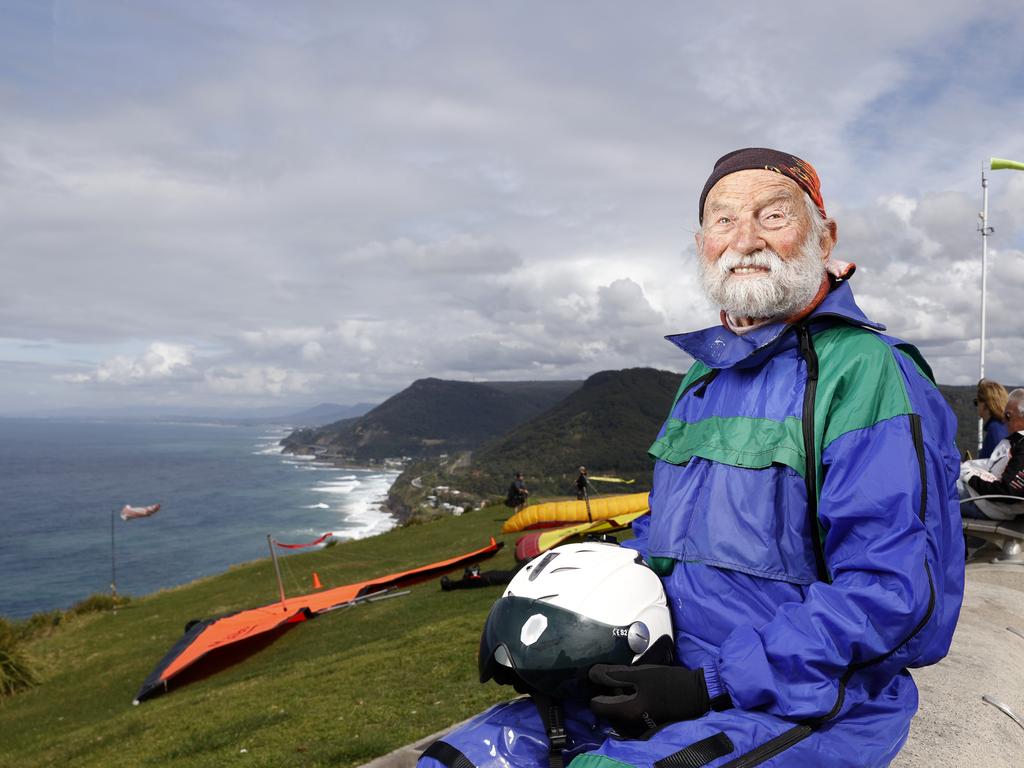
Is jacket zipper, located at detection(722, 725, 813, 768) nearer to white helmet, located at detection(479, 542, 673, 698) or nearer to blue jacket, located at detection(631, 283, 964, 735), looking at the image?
blue jacket, located at detection(631, 283, 964, 735)

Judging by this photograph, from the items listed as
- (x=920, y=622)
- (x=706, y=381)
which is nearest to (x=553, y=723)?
(x=920, y=622)

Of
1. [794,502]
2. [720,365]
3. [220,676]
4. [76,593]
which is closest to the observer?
[794,502]

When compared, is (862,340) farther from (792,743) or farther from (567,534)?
(567,534)

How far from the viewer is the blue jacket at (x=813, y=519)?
1.86 metres

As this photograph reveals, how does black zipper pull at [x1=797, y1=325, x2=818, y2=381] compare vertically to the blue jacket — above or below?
above

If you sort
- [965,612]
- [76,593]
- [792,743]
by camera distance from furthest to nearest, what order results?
[76,593] < [965,612] < [792,743]

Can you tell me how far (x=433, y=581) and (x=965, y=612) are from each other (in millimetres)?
13045

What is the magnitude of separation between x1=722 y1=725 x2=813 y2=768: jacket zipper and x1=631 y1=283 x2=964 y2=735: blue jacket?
1.6 inches

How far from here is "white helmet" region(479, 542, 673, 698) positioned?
219 cm

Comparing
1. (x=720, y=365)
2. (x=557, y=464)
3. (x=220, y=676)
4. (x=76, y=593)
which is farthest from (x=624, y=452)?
(x=720, y=365)

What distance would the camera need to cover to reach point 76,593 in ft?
236

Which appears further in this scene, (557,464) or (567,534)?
(557,464)

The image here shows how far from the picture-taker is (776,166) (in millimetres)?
2539

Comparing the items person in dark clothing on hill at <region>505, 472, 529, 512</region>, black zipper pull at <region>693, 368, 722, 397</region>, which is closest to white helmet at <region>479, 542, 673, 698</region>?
black zipper pull at <region>693, 368, 722, 397</region>
